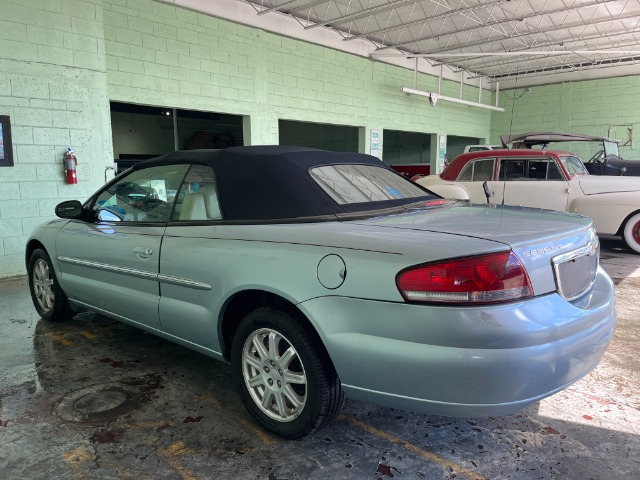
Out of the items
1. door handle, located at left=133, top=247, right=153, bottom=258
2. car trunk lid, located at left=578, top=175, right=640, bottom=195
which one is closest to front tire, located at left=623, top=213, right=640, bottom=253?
car trunk lid, located at left=578, top=175, right=640, bottom=195

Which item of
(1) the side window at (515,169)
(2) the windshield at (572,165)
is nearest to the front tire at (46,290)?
(1) the side window at (515,169)

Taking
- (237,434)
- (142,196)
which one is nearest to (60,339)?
(142,196)

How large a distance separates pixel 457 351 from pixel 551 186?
7629 millimetres

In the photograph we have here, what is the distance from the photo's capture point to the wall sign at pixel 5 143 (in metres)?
6.33

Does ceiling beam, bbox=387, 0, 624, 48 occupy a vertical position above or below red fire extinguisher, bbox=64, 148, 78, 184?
above

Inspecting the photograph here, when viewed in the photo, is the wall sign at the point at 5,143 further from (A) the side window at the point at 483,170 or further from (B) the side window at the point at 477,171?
(A) the side window at the point at 483,170

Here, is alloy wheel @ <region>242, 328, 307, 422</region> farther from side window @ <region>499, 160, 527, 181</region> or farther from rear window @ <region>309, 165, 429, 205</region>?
side window @ <region>499, 160, 527, 181</region>

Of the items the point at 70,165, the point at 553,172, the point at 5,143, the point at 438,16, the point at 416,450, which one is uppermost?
the point at 438,16

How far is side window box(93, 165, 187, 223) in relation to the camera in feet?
10.5

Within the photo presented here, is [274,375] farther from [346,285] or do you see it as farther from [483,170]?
[483,170]

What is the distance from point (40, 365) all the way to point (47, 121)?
4.50 m

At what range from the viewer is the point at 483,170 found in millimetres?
9062

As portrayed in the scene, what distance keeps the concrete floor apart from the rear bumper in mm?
468

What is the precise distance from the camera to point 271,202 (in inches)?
104
